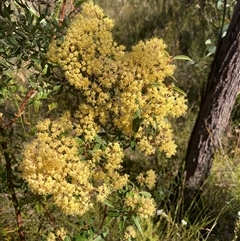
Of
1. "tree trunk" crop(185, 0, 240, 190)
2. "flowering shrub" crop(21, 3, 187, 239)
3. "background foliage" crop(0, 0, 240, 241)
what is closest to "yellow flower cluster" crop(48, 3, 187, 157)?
"flowering shrub" crop(21, 3, 187, 239)

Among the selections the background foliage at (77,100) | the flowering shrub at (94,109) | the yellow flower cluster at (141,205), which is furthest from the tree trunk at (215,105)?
the yellow flower cluster at (141,205)

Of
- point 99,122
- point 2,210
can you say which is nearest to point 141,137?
point 99,122

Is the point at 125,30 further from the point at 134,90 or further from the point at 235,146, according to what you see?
the point at 134,90

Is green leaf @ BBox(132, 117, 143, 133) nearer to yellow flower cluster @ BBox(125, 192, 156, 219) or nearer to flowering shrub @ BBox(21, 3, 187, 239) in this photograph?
flowering shrub @ BBox(21, 3, 187, 239)

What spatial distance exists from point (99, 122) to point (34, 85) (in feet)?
0.81

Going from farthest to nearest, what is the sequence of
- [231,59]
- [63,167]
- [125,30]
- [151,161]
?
[125,30] < [151,161] < [231,59] < [63,167]

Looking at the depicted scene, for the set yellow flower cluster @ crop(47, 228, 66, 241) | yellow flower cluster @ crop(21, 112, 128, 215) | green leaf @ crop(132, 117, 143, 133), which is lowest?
yellow flower cluster @ crop(47, 228, 66, 241)

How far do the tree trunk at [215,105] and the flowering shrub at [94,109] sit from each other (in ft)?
2.91

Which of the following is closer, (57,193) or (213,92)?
(57,193)

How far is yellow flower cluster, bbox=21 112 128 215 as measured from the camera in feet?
4.31

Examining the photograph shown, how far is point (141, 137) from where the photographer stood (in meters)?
1.55

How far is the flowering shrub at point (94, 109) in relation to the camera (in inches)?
52.6

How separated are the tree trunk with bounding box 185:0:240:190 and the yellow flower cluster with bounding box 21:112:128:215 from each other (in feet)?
3.50

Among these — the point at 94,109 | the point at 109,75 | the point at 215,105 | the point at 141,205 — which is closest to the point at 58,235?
the point at 141,205
